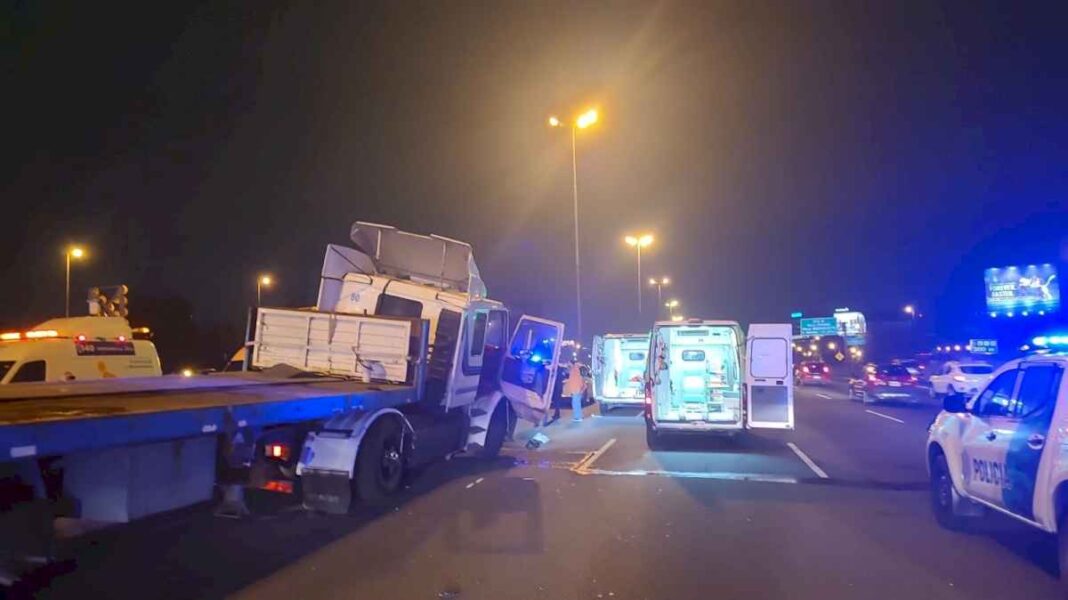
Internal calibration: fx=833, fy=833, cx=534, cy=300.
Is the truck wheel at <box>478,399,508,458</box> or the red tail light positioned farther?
the truck wheel at <box>478,399,508,458</box>

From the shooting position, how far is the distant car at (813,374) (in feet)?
161

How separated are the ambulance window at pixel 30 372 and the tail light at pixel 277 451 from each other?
6700 millimetres

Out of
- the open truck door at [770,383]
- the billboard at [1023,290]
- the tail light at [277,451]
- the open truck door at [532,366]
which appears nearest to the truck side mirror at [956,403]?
the open truck door at [770,383]

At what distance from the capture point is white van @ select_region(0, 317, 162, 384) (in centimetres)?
1341

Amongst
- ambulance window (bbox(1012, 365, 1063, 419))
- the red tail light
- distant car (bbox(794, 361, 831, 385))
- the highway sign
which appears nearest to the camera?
ambulance window (bbox(1012, 365, 1063, 419))

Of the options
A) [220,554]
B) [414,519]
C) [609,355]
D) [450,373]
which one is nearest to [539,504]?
[414,519]

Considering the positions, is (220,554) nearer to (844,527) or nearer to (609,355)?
(844,527)

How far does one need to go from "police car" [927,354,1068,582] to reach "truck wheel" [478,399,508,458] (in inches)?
271

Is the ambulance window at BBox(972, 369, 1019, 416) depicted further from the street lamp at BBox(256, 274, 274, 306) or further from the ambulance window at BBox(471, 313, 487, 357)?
the street lamp at BBox(256, 274, 274, 306)

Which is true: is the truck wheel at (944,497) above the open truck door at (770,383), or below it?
below

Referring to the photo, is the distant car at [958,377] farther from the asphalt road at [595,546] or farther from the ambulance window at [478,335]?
the ambulance window at [478,335]

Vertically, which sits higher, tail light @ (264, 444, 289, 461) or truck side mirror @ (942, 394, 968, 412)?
truck side mirror @ (942, 394, 968, 412)

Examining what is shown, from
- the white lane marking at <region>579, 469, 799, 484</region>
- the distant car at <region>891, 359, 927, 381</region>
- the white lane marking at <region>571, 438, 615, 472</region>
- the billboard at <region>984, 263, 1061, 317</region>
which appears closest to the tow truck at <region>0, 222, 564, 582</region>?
the white lane marking at <region>571, 438, 615, 472</region>

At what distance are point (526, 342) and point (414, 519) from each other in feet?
19.8
